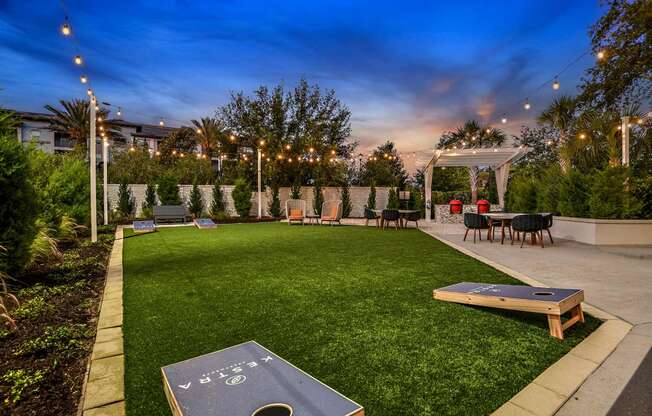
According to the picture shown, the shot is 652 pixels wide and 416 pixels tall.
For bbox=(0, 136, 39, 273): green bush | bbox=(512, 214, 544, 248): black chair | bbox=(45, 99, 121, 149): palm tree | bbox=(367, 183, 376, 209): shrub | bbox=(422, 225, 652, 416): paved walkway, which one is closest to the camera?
bbox=(422, 225, 652, 416): paved walkway

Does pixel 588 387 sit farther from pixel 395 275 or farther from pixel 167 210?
pixel 167 210

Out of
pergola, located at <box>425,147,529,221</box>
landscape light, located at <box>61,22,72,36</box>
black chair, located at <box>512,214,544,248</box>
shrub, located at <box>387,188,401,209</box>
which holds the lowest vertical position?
black chair, located at <box>512,214,544,248</box>

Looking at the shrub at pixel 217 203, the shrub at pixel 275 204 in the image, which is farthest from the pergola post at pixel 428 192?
the shrub at pixel 217 203

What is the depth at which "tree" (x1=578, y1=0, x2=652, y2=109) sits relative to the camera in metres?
9.63

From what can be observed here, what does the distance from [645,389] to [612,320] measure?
3.98 feet

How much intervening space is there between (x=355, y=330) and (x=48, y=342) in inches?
85.7

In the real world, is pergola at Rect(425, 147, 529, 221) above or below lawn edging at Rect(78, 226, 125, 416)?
above

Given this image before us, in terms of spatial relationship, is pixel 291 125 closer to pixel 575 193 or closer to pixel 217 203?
pixel 217 203

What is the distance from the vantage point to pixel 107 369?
2025 mm

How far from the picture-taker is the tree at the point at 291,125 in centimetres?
1675

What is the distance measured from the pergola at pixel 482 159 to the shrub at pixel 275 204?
6804 mm

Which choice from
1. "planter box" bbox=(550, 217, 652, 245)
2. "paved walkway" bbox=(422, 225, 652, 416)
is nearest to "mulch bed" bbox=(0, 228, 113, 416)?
"paved walkway" bbox=(422, 225, 652, 416)

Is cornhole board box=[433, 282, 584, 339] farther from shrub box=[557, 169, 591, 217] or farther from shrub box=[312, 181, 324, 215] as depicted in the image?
shrub box=[312, 181, 324, 215]

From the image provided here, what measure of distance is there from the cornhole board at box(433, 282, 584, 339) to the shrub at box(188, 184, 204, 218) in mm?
13758
